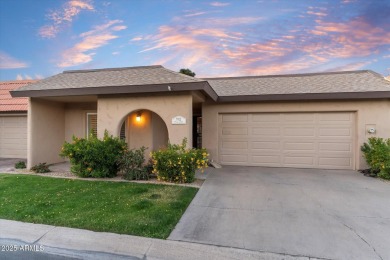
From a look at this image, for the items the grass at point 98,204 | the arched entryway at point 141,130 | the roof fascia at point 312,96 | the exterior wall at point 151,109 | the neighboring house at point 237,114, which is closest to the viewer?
the grass at point 98,204

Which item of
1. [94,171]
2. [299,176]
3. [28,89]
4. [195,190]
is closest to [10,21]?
[28,89]

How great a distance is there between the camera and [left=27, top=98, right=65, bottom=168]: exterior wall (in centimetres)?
851

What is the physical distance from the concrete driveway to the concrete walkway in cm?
20

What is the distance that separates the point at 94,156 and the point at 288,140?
8.10 m

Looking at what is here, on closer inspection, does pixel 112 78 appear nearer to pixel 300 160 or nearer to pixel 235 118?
pixel 235 118

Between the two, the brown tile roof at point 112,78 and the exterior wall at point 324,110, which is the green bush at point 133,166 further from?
the exterior wall at point 324,110

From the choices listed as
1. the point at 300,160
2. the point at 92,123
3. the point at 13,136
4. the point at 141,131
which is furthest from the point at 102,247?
the point at 13,136

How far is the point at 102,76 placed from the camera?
880 centimetres

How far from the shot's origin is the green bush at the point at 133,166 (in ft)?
22.6

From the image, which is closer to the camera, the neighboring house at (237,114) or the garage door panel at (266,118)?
the neighboring house at (237,114)

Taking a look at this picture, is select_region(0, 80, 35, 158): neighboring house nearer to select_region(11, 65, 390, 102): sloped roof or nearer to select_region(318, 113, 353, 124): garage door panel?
select_region(11, 65, 390, 102): sloped roof

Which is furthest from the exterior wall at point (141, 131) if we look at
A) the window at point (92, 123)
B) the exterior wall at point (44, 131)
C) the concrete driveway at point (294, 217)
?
the concrete driveway at point (294, 217)

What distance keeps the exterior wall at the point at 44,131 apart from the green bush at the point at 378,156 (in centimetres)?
1343

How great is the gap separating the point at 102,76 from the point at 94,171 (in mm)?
4152
